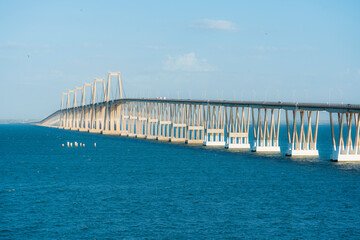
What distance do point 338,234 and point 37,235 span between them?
23041mm

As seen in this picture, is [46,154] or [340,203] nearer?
[340,203]

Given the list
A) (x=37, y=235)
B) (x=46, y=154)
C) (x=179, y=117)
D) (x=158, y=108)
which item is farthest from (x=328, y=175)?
(x=158, y=108)

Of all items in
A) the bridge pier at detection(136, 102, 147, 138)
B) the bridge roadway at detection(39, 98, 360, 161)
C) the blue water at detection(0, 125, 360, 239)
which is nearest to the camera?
the blue water at detection(0, 125, 360, 239)

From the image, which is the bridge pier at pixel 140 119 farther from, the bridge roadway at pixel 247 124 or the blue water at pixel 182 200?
the blue water at pixel 182 200

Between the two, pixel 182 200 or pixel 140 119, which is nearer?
pixel 182 200

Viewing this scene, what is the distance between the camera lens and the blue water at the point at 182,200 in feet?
140

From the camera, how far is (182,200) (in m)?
54.0

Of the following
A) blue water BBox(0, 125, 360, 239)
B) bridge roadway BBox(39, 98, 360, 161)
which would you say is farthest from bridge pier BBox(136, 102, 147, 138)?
blue water BBox(0, 125, 360, 239)

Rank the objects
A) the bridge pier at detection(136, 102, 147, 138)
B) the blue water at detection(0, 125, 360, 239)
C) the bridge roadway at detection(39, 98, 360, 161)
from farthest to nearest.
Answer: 1. the bridge pier at detection(136, 102, 147, 138)
2. the bridge roadway at detection(39, 98, 360, 161)
3. the blue water at detection(0, 125, 360, 239)

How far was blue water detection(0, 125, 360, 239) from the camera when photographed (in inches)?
1674

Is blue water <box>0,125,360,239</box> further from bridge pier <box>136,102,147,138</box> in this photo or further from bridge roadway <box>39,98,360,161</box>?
bridge pier <box>136,102,147,138</box>

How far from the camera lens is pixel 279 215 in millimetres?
47625

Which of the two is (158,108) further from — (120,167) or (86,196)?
(86,196)

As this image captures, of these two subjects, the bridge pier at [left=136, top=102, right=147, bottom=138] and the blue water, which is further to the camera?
the bridge pier at [left=136, top=102, right=147, bottom=138]
